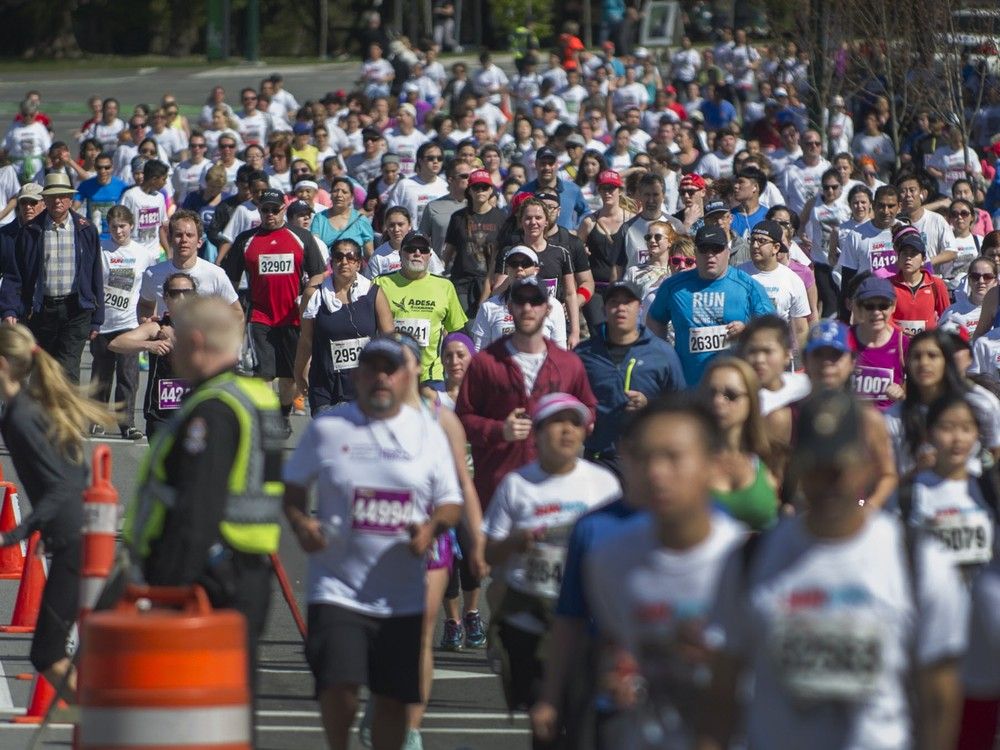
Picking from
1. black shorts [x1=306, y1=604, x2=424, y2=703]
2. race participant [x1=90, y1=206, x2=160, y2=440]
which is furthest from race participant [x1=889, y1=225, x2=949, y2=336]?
black shorts [x1=306, y1=604, x2=424, y2=703]

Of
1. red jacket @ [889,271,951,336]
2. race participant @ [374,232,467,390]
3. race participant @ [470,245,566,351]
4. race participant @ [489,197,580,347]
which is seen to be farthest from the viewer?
race participant @ [489,197,580,347]

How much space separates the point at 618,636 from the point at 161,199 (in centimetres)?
1618

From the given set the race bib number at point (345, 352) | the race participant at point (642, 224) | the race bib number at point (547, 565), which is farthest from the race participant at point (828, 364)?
the race participant at point (642, 224)

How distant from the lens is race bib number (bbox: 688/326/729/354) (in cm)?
1156

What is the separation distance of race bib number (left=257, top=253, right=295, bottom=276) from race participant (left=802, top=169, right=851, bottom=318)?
509cm

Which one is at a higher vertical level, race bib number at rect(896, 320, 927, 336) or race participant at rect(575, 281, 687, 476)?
race participant at rect(575, 281, 687, 476)

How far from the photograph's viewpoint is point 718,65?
39.8 m

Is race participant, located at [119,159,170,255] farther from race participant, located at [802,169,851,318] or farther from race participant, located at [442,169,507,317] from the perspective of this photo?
race participant, located at [802,169,851,318]

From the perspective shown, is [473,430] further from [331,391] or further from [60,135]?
[60,135]

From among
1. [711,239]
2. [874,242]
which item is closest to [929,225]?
[874,242]

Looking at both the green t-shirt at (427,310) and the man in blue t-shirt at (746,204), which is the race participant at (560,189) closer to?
the man in blue t-shirt at (746,204)

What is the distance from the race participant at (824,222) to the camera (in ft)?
60.8

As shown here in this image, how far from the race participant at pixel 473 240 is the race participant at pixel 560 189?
7.14ft

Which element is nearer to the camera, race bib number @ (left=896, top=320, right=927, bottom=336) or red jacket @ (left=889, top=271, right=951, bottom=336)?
race bib number @ (left=896, top=320, right=927, bottom=336)
